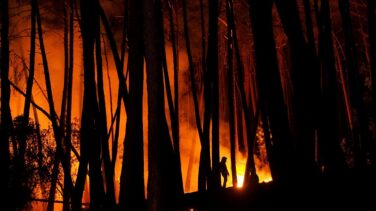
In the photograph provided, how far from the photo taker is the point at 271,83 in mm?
3459

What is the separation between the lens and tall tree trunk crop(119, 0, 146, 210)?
2.97 meters

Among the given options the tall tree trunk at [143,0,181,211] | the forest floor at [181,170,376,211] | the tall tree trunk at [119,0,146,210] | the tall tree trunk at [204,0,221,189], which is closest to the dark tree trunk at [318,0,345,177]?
the forest floor at [181,170,376,211]

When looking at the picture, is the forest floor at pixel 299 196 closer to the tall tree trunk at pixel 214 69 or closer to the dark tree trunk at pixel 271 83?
the dark tree trunk at pixel 271 83

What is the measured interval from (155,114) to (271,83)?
1.43 metres

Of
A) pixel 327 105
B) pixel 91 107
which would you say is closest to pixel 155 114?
pixel 91 107

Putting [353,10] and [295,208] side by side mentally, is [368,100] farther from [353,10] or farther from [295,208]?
[295,208]

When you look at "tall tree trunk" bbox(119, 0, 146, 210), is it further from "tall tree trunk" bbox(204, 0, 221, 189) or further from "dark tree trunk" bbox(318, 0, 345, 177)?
"dark tree trunk" bbox(318, 0, 345, 177)

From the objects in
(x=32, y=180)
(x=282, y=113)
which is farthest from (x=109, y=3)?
(x=282, y=113)

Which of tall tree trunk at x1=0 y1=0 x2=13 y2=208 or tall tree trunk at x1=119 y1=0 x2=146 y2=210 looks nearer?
tall tree trunk at x1=119 y1=0 x2=146 y2=210

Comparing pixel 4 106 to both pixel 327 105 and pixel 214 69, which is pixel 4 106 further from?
pixel 327 105

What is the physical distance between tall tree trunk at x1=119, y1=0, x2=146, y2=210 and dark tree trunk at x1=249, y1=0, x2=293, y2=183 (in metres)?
1.01

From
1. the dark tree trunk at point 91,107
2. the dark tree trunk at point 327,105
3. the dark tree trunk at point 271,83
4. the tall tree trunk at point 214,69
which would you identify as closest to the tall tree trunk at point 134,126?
the dark tree trunk at point 91,107

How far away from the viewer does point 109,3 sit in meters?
8.14

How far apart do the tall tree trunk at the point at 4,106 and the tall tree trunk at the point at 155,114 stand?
1862 mm
